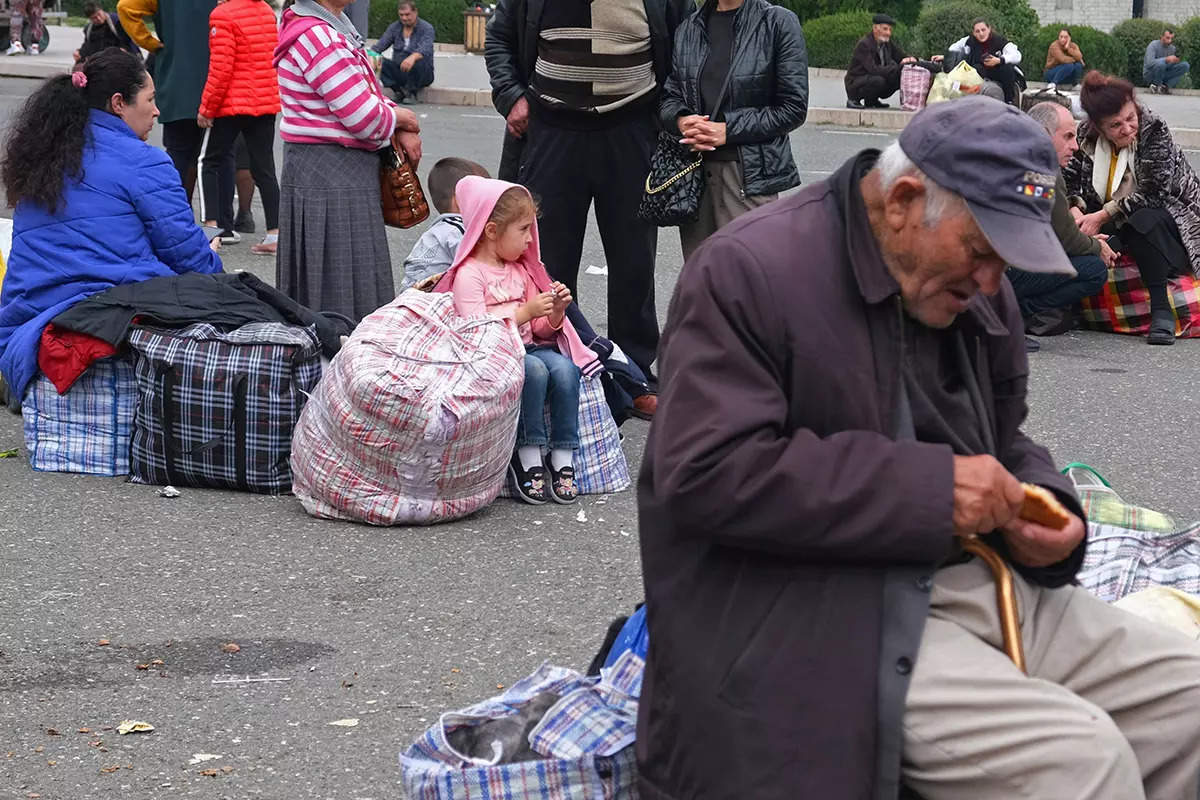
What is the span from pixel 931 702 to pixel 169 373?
A: 363 cm

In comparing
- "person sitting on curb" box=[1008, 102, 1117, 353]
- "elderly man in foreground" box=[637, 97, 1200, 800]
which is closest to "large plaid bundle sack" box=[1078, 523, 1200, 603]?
"elderly man in foreground" box=[637, 97, 1200, 800]

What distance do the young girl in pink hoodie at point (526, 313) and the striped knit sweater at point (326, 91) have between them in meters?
0.70

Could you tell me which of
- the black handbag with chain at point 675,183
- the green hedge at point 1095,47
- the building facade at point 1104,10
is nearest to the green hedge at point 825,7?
the green hedge at point 1095,47

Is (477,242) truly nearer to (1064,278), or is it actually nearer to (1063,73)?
(1064,278)

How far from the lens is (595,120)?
264 inches

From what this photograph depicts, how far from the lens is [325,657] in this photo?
169 inches

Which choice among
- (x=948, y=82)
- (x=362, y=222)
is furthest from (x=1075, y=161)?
(x=948, y=82)

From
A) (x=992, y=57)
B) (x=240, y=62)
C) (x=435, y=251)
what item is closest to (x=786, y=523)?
(x=435, y=251)

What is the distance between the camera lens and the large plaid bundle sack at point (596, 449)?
5738 millimetres

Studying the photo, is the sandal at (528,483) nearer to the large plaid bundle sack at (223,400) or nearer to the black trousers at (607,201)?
the large plaid bundle sack at (223,400)

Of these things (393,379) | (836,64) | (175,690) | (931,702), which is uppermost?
(931,702)

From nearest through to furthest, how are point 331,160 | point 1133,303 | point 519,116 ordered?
1. point 331,160
2. point 519,116
3. point 1133,303

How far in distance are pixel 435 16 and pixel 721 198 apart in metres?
26.5

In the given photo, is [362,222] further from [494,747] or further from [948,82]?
[948,82]
